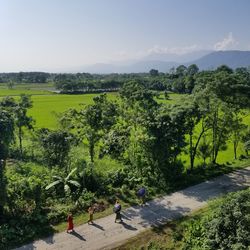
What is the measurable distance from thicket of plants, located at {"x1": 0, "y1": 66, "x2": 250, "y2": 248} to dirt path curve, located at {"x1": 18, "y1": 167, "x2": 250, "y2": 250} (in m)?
1.14

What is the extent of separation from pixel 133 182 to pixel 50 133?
668 centimetres

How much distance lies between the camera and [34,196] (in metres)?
20.7

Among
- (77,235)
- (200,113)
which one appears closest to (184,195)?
(200,113)

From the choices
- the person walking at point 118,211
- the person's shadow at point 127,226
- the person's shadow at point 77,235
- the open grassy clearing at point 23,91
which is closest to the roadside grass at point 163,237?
the person's shadow at point 127,226

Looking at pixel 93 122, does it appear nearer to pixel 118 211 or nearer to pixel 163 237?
pixel 118 211

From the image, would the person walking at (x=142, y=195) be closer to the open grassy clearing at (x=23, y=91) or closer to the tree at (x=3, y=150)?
the tree at (x=3, y=150)

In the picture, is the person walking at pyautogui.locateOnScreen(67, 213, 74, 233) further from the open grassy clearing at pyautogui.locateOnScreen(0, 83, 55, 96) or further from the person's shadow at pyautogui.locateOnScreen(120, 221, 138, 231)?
the open grassy clearing at pyautogui.locateOnScreen(0, 83, 55, 96)

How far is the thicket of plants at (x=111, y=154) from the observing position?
2061cm

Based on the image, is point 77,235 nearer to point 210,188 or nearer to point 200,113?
point 210,188

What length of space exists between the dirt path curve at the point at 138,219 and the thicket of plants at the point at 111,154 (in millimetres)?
1143

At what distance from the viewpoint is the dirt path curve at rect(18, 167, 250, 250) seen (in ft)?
60.3

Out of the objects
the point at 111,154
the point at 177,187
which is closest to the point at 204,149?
the point at 177,187

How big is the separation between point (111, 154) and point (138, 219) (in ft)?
31.8

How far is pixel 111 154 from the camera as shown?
1181 inches
